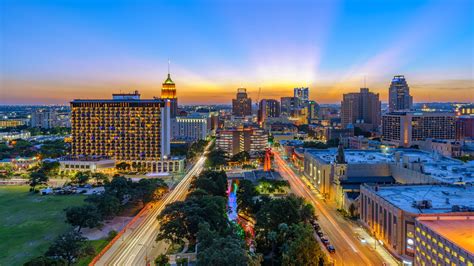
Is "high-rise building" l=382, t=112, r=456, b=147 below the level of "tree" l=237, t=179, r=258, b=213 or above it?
above

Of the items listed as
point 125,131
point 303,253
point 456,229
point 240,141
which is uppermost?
point 125,131

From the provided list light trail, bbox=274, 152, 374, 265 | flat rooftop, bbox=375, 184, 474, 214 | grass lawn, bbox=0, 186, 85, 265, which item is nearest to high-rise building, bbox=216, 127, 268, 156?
light trail, bbox=274, 152, 374, 265

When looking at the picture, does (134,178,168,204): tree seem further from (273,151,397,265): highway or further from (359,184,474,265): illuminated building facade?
(359,184,474,265): illuminated building facade

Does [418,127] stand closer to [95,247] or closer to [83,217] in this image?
[83,217]

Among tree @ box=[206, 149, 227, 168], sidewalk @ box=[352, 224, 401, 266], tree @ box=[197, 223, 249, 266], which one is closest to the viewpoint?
tree @ box=[197, 223, 249, 266]

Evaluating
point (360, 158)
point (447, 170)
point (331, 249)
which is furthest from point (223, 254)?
point (360, 158)

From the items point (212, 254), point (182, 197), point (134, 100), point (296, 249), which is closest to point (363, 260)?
point (296, 249)
